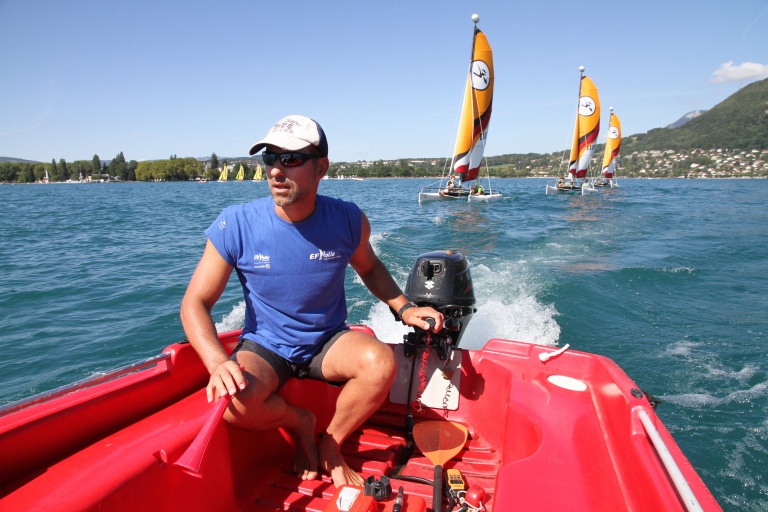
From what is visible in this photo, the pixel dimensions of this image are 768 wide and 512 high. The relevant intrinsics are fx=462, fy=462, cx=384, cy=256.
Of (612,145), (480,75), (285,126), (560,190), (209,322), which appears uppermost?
(480,75)

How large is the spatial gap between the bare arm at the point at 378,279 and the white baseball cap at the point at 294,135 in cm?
54

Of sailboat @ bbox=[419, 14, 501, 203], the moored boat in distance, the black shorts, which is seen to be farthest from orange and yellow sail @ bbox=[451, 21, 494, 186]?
the black shorts

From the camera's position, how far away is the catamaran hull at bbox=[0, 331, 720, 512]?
61.6 inches

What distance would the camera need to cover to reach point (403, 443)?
2.66 m

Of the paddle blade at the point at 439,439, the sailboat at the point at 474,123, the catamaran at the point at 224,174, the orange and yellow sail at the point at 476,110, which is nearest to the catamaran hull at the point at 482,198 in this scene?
the sailboat at the point at 474,123

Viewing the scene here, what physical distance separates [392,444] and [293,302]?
1.09 metres

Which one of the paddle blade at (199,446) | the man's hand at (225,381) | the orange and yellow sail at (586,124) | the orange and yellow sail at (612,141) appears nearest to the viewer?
the paddle blade at (199,446)

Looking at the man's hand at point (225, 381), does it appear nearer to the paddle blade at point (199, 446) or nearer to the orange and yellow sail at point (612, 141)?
the paddle blade at point (199, 446)

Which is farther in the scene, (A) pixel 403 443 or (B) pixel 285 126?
(A) pixel 403 443

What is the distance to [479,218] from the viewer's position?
19.8 m

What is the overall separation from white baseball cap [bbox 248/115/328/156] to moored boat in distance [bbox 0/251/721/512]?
3.62ft

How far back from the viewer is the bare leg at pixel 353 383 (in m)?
2.11

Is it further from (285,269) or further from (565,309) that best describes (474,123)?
(285,269)

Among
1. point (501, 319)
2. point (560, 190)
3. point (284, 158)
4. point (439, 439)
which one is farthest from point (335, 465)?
point (560, 190)
